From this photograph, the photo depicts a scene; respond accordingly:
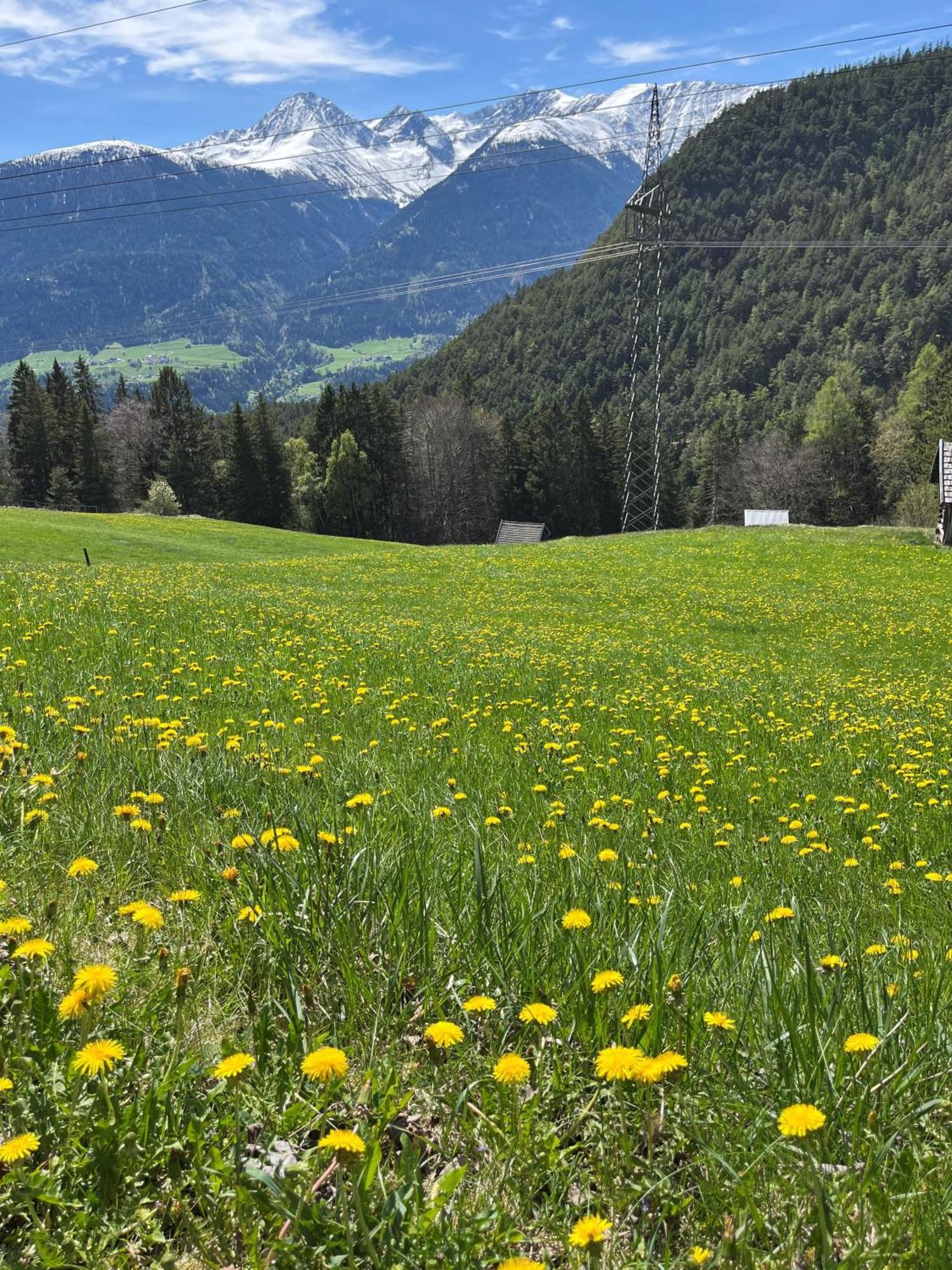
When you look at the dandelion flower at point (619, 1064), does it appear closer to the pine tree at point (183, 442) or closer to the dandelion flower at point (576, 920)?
the dandelion flower at point (576, 920)

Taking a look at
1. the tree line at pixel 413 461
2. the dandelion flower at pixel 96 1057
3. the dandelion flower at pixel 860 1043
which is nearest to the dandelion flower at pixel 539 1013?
the dandelion flower at pixel 860 1043

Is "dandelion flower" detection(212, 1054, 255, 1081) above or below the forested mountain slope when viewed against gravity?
below

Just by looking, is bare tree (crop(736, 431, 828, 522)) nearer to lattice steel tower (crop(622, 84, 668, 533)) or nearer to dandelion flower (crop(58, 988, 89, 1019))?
lattice steel tower (crop(622, 84, 668, 533))

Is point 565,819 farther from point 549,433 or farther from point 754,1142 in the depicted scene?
point 549,433

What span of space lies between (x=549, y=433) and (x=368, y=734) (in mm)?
87134

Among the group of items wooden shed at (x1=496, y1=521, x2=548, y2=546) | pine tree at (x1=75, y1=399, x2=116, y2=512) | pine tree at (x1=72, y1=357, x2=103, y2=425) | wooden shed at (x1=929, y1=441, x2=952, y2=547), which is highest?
pine tree at (x1=72, y1=357, x2=103, y2=425)

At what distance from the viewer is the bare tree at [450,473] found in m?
83.6

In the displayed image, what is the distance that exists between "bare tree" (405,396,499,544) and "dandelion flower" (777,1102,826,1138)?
84.7m

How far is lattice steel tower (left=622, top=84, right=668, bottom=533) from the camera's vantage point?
44562mm

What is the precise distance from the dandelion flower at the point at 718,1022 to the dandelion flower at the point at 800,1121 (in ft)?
1.44

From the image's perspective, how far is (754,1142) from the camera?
62.9 inches

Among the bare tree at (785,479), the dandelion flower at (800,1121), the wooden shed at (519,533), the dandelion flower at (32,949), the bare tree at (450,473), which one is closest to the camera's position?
the dandelion flower at (800,1121)

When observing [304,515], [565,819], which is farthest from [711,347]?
[565,819]

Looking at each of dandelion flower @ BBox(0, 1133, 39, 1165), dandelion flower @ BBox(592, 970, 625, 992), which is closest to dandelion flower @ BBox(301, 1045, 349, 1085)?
dandelion flower @ BBox(0, 1133, 39, 1165)
